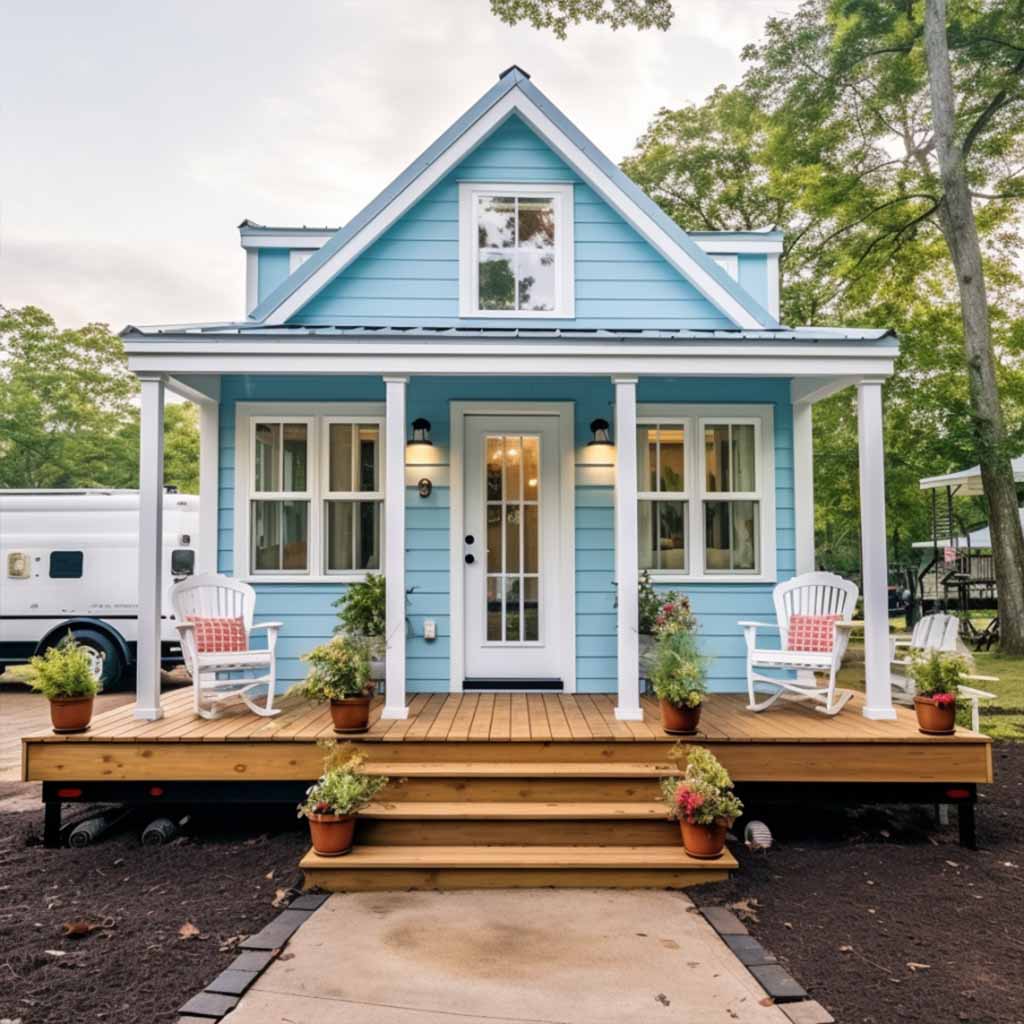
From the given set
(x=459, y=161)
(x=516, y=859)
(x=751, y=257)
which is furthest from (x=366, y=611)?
(x=751, y=257)

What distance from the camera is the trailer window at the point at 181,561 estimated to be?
9.66 metres

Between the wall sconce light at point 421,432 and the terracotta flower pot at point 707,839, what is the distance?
3.48 m

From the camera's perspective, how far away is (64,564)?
9.55 m

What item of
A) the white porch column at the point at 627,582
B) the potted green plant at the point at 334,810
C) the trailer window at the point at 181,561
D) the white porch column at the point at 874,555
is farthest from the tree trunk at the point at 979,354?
the trailer window at the point at 181,561

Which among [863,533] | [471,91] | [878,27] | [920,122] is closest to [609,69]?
[471,91]

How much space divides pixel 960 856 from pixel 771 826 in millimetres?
1023

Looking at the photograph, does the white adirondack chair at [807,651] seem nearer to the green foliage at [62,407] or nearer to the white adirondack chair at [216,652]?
the white adirondack chair at [216,652]

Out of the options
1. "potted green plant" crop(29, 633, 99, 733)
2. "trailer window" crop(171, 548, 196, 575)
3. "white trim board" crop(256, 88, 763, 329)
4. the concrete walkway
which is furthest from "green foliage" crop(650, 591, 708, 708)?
"trailer window" crop(171, 548, 196, 575)

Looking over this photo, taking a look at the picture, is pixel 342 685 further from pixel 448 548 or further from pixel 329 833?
pixel 448 548

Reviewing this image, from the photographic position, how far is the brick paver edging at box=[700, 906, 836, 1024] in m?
2.67

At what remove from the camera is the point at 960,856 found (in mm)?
4332

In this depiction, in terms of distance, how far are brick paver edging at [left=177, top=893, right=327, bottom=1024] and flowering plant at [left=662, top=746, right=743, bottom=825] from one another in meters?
1.79

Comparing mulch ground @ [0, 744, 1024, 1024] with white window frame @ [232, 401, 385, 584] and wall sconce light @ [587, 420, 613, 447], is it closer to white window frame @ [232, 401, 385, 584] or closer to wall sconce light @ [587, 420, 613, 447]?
white window frame @ [232, 401, 385, 584]

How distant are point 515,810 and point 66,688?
8.90 feet
